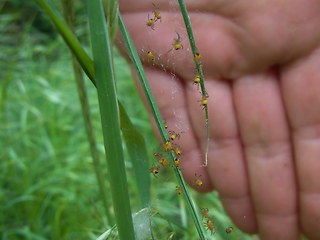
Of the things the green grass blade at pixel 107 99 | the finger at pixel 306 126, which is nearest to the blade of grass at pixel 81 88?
the green grass blade at pixel 107 99

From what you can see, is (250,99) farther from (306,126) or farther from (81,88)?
(81,88)


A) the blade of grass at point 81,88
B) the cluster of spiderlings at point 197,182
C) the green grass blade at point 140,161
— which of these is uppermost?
the blade of grass at point 81,88

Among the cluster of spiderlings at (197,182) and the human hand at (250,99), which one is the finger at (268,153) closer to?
the human hand at (250,99)

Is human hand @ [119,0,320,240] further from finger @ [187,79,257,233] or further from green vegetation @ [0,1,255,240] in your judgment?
green vegetation @ [0,1,255,240]

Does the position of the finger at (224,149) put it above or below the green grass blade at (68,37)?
below

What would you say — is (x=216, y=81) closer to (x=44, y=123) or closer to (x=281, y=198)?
(x=281, y=198)
